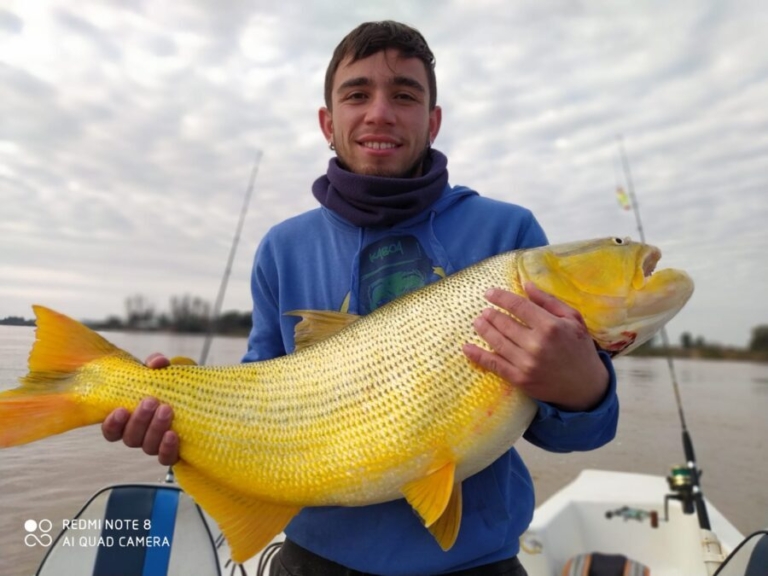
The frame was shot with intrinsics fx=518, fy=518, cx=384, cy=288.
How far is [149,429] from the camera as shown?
2250 mm

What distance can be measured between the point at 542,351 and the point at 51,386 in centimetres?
212

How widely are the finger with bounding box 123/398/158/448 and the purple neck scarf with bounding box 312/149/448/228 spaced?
50.8 inches

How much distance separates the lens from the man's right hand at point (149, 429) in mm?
2236

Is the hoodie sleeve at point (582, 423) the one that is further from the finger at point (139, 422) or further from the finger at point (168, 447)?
the finger at point (139, 422)

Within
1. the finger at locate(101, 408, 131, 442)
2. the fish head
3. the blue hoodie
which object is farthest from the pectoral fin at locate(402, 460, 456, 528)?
the finger at locate(101, 408, 131, 442)

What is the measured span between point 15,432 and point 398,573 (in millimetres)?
1661

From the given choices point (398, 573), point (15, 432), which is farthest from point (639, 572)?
point (15, 432)

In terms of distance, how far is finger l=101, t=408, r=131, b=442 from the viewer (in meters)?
2.26

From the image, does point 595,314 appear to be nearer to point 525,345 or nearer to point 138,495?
point 525,345

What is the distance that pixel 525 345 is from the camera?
1891 millimetres

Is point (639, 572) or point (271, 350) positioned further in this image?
point (639, 572)

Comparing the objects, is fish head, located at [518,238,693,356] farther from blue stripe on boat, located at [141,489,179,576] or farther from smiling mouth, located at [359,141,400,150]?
blue stripe on boat, located at [141,489,179,576]

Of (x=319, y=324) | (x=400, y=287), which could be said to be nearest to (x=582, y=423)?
(x=400, y=287)

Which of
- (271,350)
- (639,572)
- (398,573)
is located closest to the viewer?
(398,573)
